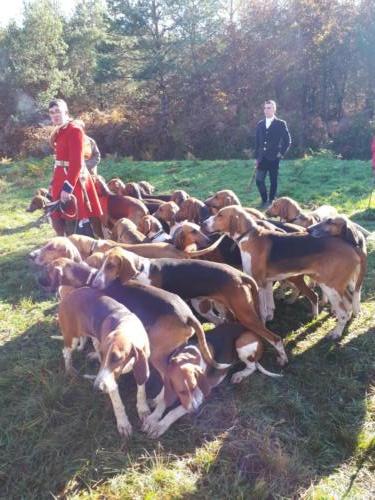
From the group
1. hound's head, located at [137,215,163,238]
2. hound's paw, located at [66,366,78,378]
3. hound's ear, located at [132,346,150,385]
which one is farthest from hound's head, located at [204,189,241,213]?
hound's ear, located at [132,346,150,385]

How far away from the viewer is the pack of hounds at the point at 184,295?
Answer: 3584 millimetres

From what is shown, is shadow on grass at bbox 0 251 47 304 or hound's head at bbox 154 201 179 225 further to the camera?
hound's head at bbox 154 201 179 225

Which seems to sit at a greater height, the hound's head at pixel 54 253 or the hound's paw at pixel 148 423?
the hound's head at pixel 54 253

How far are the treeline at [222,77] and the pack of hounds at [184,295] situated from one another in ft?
53.4

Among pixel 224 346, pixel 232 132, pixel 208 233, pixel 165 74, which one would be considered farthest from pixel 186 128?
pixel 224 346

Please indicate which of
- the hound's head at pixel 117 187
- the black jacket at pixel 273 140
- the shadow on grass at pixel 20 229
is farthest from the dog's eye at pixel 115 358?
the black jacket at pixel 273 140

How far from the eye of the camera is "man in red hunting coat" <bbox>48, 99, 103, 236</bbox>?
594 cm

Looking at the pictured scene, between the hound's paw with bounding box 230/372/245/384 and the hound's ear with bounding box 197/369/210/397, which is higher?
the hound's ear with bounding box 197/369/210/397

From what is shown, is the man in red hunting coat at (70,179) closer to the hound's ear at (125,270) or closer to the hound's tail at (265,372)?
the hound's ear at (125,270)

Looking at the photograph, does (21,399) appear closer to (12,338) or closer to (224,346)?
(12,338)

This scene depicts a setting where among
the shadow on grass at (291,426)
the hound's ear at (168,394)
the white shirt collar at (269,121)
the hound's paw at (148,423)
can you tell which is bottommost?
the shadow on grass at (291,426)

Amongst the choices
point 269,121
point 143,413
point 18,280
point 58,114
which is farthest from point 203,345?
point 269,121

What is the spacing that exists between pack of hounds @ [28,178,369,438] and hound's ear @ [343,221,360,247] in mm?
11

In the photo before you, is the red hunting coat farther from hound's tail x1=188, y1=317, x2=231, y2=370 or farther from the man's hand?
hound's tail x1=188, y1=317, x2=231, y2=370
